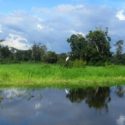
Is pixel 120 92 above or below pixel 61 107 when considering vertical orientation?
above

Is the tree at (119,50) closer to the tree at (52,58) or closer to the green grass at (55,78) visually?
the tree at (52,58)

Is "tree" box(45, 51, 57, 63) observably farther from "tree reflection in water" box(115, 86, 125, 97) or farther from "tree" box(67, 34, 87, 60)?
"tree reflection in water" box(115, 86, 125, 97)

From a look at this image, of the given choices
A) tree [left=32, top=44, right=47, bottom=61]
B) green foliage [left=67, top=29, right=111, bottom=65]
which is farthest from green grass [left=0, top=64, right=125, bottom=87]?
tree [left=32, top=44, right=47, bottom=61]

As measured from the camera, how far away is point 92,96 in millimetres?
22094

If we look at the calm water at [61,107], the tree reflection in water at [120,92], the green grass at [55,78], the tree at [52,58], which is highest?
the tree at [52,58]

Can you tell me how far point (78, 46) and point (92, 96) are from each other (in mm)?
47134

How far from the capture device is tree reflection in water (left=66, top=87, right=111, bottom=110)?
1893cm

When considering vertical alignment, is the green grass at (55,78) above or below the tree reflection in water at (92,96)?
above

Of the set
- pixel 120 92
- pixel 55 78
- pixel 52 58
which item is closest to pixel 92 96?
pixel 120 92

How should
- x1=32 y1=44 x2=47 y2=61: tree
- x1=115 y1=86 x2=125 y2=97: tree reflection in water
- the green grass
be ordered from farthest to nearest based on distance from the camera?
x1=32 y1=44 x2=47 y2=61: tree, the green grass, x1=115 y1=86 x2=125 y2=97: tree reflection in water

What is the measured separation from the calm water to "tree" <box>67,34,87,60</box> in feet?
138

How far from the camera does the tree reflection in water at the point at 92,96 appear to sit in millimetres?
Result: 18930

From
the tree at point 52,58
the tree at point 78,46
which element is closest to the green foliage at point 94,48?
the tree at point 78,46

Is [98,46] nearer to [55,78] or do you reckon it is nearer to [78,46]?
[78,46]
